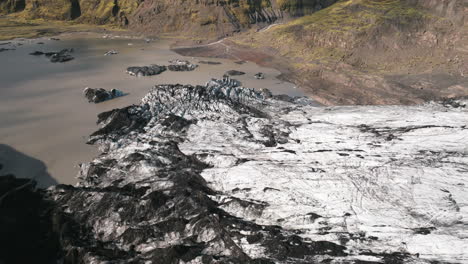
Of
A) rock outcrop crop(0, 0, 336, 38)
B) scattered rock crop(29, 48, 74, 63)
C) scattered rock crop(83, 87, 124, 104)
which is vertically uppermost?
rock outcrop crop(0, 0, 336, 38)

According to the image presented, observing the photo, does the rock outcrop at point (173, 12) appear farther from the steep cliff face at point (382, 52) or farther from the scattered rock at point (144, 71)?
the scattered rock at point (144, 71)

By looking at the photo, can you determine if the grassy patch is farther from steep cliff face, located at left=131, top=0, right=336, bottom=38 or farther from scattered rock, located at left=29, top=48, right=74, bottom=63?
scattered rock, located at left=29, top=48, right=74, bottom=63

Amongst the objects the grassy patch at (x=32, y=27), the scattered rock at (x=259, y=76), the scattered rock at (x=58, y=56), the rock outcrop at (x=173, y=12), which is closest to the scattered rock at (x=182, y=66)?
the scattered rock at (x=259, y=76)

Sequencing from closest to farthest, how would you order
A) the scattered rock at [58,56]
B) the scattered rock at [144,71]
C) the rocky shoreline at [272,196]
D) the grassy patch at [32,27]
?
the rocky shoreline at [272,196] → the scattered rock at [144,71] → the scattered rock at [58,56] → the grassy patch at [32,27]

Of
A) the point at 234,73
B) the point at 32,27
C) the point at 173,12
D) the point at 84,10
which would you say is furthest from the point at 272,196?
the point at 84,10

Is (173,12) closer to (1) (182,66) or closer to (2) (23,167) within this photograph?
(1) (182,66)

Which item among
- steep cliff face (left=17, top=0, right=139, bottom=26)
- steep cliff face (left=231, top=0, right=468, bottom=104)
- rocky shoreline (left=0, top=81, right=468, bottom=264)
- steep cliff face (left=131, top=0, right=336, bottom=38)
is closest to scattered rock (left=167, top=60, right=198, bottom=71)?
steep cliff face (left=231, top=0, right=468, bottom=104)
